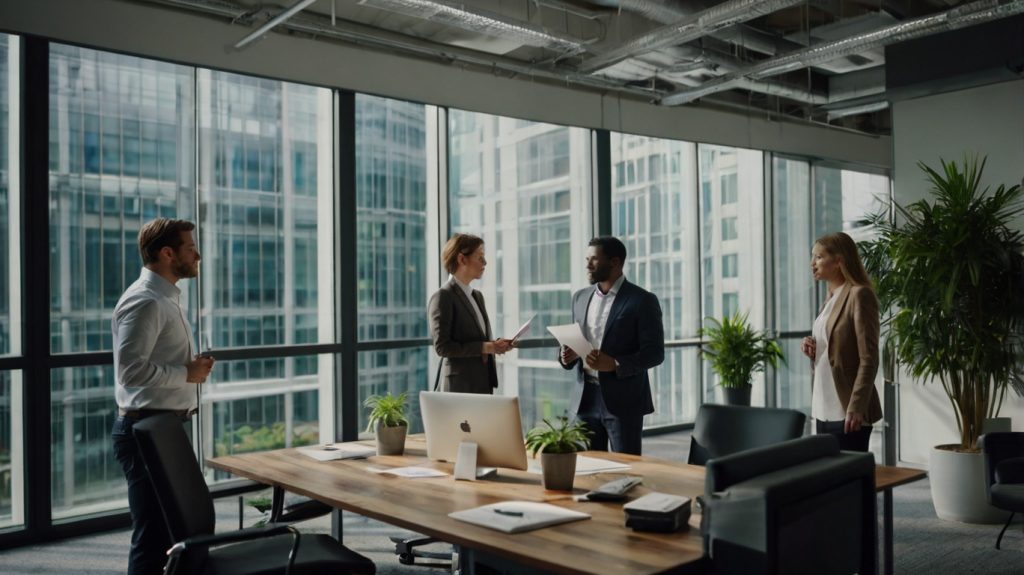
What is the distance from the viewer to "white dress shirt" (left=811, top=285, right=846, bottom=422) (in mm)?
3773

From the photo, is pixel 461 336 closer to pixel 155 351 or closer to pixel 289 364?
pixel 155 351

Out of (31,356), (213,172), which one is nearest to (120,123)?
(213,172)

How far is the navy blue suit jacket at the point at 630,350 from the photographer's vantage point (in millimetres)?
3928

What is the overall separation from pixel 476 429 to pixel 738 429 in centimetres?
105

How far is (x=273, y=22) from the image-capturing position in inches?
194

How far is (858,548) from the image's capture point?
216 centimetres

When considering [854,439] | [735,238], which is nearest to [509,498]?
[854,439]

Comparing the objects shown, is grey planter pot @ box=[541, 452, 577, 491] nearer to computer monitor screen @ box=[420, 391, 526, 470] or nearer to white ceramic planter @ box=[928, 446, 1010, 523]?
computer monitor screen @ box=[420, 391, 526, 470]

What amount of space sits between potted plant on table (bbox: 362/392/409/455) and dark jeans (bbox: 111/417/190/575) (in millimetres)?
855

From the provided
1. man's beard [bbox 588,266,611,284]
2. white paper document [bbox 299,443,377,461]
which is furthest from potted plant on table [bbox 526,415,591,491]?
man's beard [bbox 588,266,611,284]

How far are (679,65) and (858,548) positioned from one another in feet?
16.7

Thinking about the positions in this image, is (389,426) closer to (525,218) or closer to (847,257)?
(847,257)

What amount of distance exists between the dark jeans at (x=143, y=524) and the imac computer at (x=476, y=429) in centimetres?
98

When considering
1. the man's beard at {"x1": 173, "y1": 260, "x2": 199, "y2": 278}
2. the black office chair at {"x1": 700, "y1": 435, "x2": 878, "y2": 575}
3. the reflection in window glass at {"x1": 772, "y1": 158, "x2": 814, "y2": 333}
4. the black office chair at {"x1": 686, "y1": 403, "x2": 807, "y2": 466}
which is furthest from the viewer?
the reflection in window glass at {"x1": 772, "y1": 158, "x2": 814, "y2": 333}
